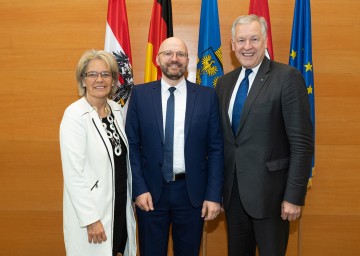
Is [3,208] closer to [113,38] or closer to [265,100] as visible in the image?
Result: [113,38]

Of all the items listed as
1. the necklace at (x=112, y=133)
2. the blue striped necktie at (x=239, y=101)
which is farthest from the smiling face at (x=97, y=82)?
the blue striped necktie at (x=239, y=101)

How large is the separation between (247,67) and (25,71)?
2208mm

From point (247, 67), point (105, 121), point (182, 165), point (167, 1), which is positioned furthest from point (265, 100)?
point (167, 1)

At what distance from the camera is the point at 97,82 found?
1.96 meters

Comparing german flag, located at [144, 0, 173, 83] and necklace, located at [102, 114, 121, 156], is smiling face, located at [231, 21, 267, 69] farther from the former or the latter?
german flag, located at [144, 0, 173, 83]

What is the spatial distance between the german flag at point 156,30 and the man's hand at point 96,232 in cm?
141

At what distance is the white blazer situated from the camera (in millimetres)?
1837

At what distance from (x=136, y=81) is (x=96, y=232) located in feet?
5.53

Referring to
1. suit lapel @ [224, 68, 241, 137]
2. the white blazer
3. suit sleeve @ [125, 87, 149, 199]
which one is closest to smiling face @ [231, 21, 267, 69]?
suit lapel @ [224, 68, 241, 137]

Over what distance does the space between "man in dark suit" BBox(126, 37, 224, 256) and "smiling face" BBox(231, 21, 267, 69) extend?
0.31 metres

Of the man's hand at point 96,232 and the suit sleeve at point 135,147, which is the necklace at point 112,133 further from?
the man's hand at point 96,232

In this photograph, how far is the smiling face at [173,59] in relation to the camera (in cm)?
216

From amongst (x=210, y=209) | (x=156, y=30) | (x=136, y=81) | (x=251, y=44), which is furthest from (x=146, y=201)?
(x=156, y=30)

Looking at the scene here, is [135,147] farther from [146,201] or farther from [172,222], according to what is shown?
[172,222]
